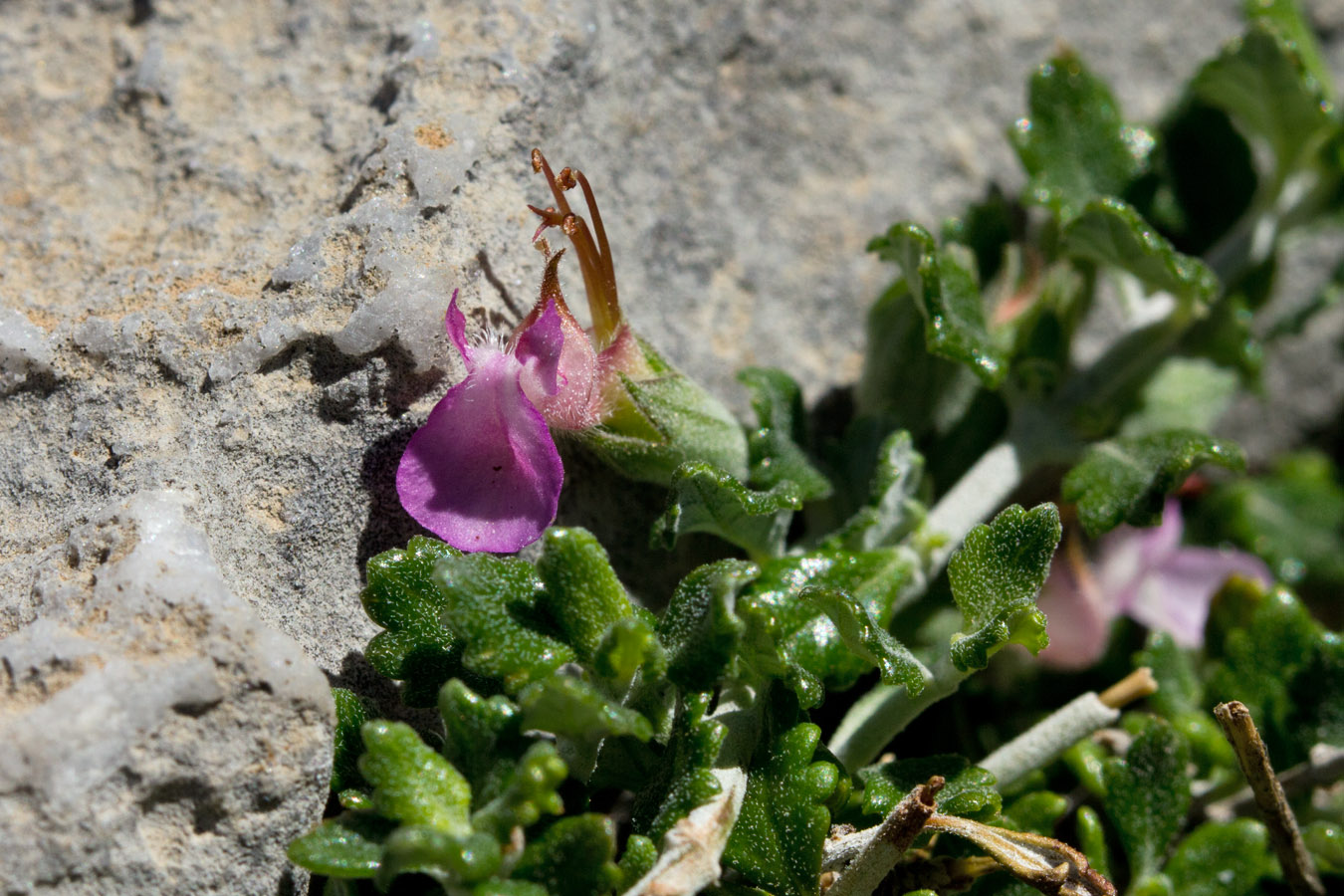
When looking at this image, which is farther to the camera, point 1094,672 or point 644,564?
point 1094,672

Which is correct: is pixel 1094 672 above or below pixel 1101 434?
below

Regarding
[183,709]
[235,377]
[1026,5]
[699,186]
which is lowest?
[183,709]

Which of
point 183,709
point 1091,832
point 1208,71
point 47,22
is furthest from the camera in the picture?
point 1208,71

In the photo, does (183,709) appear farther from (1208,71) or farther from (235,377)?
(1208,71)

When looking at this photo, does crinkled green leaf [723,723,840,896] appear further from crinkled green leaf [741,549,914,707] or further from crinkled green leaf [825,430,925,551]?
crinkled green leaf [825,430,925,551]

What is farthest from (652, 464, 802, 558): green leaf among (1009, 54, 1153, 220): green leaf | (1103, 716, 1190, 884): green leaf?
(1009, 54, 1153, 220): green leaf

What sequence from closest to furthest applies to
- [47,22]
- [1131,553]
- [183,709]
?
[183,709] < [47,22] < [1131,553]

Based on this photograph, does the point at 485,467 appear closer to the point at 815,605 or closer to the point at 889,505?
the point at 815,605

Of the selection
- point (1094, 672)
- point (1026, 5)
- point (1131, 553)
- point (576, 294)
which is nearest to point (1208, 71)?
point (1026, 5)
